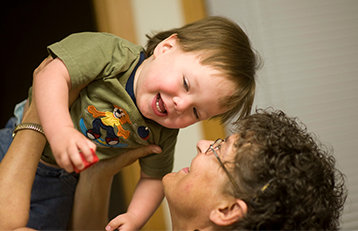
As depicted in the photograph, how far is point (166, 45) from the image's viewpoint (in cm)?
108

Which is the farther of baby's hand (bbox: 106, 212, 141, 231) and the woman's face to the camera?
baby's hand (bbox: 106, 212, 141, 231)

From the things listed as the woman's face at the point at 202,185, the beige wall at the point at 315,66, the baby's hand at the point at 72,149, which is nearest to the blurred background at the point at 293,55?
the beige wall at the point at 315,66

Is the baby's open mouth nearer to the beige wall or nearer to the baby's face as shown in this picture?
the baby's face

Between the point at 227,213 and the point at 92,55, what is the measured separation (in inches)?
19.3

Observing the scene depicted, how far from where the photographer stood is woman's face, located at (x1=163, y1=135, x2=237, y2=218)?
86cm

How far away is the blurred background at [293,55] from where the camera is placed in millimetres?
1604

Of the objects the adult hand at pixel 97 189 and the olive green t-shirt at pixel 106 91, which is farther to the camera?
the adult hand at pixel 97 189

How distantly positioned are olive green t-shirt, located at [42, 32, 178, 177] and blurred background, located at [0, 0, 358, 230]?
546mm

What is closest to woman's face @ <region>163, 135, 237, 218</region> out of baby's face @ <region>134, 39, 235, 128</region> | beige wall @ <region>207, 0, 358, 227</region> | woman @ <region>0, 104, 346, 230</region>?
woman @ <region>0, 104, 346, 230</region>

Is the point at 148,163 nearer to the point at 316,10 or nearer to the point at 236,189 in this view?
the point at 236,189

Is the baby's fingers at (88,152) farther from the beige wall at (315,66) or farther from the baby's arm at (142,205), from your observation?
the beige wall at (315,66)

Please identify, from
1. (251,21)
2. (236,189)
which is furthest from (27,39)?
(236,189)

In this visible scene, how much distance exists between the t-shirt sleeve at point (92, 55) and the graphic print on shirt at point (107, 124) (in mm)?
93

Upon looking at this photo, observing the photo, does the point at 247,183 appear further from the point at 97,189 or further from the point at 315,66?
the point at 315,66
